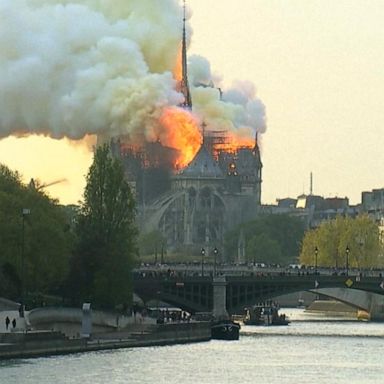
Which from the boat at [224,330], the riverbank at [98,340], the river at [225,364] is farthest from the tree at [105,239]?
the river at [225,364]

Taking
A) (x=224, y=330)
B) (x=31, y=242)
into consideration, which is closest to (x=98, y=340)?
(x=31, y=242)

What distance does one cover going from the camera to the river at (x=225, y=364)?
92875 mm

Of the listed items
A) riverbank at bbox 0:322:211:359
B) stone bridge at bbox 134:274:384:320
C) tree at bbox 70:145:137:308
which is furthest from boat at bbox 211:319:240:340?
stone bridge at bbox 134:274:384:320

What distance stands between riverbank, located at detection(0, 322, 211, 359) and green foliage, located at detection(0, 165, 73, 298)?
4.31 meters

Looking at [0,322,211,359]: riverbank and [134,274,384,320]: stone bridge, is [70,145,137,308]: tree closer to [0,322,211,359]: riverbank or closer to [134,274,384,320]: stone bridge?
[0,322,211,359]: riverbank

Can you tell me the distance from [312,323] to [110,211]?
3097 centimetres

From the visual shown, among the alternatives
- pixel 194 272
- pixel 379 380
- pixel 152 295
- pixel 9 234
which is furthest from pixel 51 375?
pixel 194 272

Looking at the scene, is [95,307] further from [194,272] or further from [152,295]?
[194,272]

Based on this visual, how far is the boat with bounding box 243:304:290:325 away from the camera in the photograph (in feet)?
500

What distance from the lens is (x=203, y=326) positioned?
12412 centimetres

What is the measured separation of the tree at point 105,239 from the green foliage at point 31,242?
127 cm

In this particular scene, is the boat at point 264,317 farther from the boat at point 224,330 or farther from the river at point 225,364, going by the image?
the boat at point 224,330

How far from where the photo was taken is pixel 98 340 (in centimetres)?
10925

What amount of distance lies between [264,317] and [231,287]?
47.8 feet
